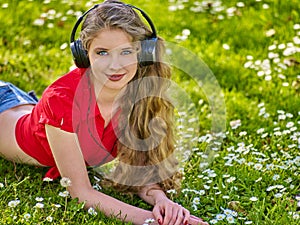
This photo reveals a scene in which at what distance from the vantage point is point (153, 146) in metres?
3.11

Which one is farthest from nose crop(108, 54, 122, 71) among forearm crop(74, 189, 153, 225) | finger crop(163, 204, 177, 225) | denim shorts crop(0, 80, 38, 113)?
denim shorts crop(0, 80, 38, 113)

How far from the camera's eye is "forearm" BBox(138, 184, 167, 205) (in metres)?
2.94

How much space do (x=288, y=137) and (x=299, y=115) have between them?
0.26 m

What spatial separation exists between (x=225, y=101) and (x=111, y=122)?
1.19m

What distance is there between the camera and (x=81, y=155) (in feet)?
9.32

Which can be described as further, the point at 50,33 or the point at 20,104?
the point at 50,33

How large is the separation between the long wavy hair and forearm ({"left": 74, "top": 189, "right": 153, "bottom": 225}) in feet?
0.97

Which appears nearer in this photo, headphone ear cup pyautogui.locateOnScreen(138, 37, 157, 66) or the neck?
headphone ear cup pyautogui.locateOnScreen(138, 37, 157, 66)

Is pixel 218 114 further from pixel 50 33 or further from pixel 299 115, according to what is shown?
pixel 50 33

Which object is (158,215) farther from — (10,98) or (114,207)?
(10,98)

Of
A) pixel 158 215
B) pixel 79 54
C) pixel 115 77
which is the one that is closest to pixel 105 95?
pixel 115 77

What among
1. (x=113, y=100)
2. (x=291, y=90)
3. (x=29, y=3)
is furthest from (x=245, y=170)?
(x=29, y=3)

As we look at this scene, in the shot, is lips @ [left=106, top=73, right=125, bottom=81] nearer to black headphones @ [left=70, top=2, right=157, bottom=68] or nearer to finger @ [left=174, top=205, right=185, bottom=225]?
black headphones @ [left=70, top=2, right=157, bottom=68]

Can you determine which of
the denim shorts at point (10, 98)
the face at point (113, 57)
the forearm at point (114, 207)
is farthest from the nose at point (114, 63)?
the denim shorts at point (10, 98)
